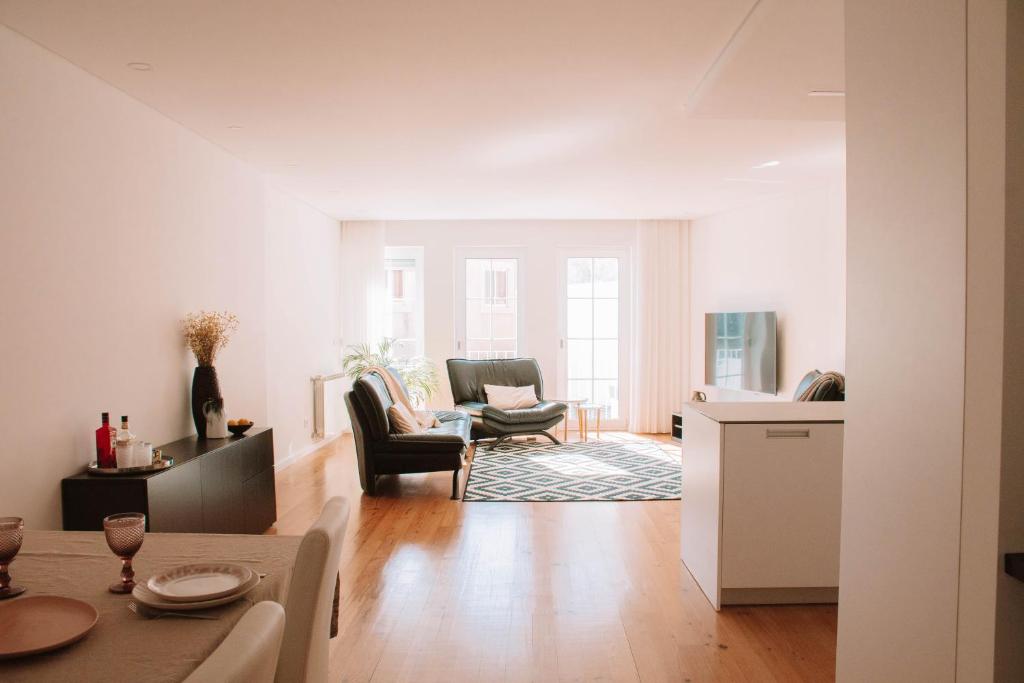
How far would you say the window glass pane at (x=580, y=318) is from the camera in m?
Answer: 7.94

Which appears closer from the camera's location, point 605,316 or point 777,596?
point 777,596

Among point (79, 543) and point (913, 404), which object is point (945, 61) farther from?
point (79, 543)

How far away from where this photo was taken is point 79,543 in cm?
178

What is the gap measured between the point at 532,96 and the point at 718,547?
7.75 feet

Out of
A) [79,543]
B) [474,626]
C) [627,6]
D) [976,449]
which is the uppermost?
[627,6]

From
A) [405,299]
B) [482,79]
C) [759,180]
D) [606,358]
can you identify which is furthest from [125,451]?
[606,358]

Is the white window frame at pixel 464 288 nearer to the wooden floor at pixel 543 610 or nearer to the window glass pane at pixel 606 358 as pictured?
the window glass pane at pixel 606 358

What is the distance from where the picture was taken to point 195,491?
3.27m

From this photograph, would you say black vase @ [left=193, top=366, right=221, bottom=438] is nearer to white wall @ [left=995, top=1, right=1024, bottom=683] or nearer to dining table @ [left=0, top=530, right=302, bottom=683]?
dining table @ [left=0, top=530, right=302, bottom=683]

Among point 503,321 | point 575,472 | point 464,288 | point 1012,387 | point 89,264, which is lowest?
point 575,472

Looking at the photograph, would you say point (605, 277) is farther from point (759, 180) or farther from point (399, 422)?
point (399, 422)

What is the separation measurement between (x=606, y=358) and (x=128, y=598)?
687cm

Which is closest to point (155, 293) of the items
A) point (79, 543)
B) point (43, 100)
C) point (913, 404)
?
point (43, 100)

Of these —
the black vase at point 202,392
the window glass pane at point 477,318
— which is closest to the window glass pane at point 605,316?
the window glass pane at point 477,318
